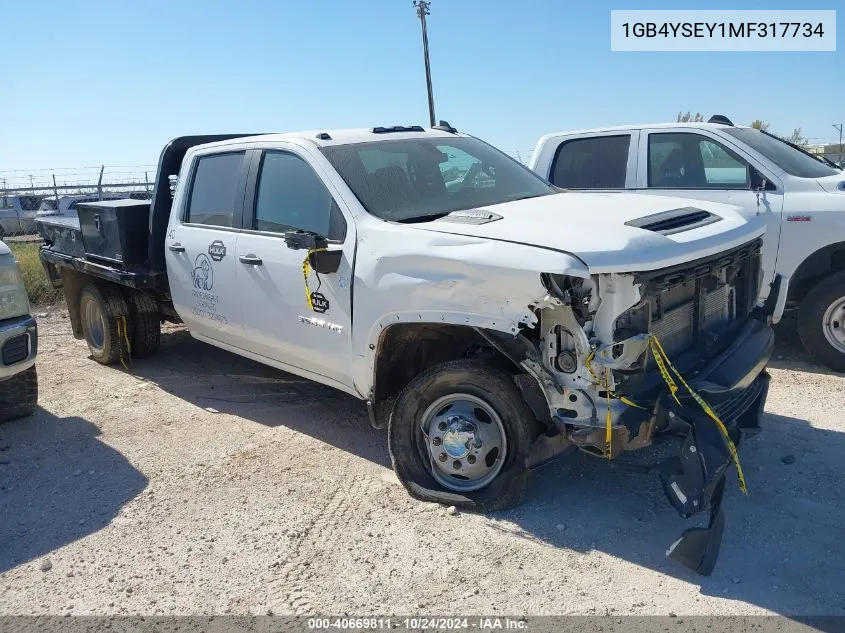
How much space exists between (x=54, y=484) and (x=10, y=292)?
1.46 metres

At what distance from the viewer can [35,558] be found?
3.81 m

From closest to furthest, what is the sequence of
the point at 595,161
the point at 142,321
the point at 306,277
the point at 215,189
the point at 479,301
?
1. the point at 479,301
2. the point at 306,277
3. the point at 215,189
4. the point at 142,321
5. the point at 595,161

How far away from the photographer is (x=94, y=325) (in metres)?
7.38

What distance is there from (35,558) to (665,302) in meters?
3.43

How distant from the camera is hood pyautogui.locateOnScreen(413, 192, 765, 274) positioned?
3.31 meters

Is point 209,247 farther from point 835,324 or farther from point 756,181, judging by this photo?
point 835,324

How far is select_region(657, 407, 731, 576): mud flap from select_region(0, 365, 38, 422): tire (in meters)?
4.56

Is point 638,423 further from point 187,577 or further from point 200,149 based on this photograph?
point 200,149

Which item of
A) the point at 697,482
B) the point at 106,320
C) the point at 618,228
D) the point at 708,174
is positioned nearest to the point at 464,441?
the point at 697,482

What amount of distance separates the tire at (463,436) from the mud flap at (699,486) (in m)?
0.72

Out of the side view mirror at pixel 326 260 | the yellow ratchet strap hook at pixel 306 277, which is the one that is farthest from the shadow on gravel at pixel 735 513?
the side view mirror at pixel 326 260

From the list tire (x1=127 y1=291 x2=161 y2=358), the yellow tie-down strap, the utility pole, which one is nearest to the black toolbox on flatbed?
tire (x1=127 y1=291 x2=161 y2=358)

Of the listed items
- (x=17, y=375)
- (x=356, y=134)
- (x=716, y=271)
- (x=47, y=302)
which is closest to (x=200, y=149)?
(x=356, y=134)

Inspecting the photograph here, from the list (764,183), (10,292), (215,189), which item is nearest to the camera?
(10,292)
